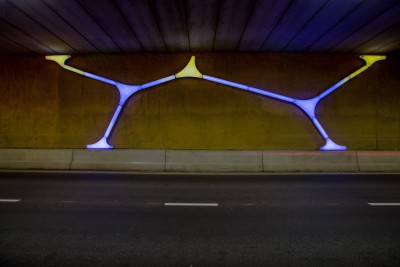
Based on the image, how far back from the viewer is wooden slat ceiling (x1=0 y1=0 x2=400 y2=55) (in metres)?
7.37

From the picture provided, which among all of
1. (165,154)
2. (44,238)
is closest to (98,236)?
(44,238)

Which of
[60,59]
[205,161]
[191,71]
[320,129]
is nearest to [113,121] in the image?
[60,59]

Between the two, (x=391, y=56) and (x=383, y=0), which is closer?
(x=383, y=0)

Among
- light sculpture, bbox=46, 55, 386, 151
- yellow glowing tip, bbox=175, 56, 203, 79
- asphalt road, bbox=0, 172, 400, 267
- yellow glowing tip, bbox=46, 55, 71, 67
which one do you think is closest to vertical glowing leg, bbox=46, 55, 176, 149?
light sculpture, bbox=46, 55, 386, 151

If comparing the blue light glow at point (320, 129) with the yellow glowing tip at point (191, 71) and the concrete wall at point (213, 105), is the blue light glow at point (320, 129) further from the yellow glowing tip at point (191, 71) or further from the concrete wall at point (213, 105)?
the yellow glowing tip at point (191, 71)

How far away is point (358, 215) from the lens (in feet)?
17.1

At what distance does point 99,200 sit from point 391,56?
11779 mm

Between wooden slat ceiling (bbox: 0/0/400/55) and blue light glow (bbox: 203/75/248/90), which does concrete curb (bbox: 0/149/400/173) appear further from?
wooden slat ceiling (bbox: 0/0/400/55)

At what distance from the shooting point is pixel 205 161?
10656mm

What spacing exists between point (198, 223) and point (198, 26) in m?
6.18

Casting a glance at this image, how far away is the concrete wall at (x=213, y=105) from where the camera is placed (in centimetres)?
1140

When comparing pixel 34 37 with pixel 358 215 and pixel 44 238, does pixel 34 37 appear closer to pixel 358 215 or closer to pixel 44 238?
pixel 44 238

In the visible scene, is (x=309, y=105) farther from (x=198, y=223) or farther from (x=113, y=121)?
(x=198, y=223)

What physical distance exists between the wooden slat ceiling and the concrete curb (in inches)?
153
